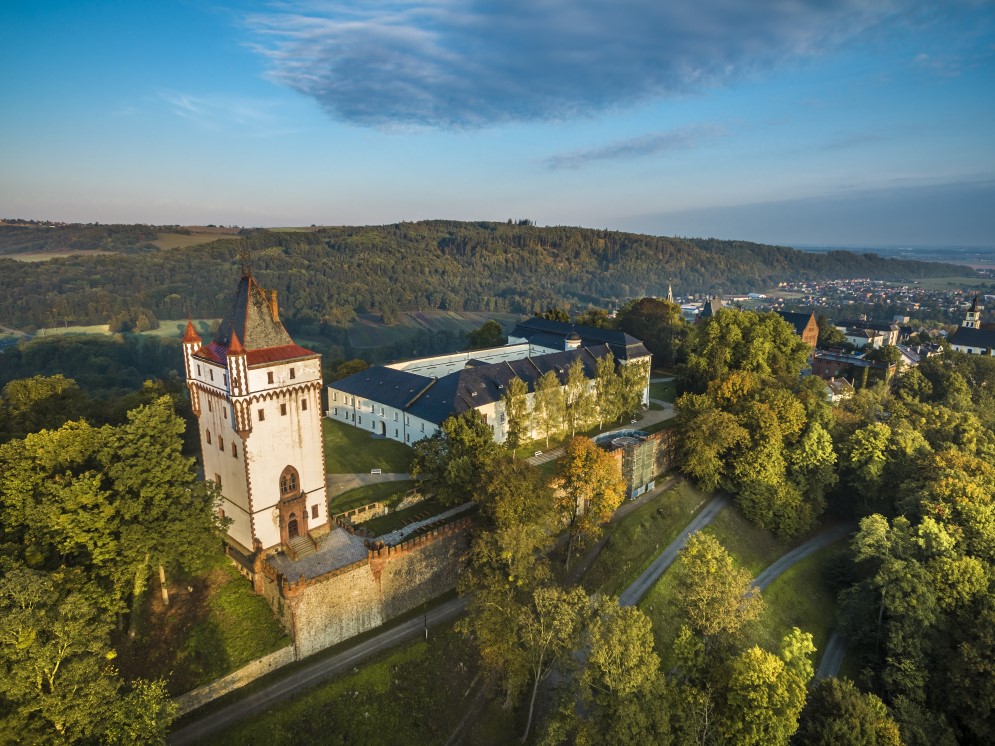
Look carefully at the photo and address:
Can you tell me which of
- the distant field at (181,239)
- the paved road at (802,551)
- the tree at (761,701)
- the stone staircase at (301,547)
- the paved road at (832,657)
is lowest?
the paved road at (832,657)

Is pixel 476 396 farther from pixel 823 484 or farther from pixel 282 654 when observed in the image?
pixel 823 484

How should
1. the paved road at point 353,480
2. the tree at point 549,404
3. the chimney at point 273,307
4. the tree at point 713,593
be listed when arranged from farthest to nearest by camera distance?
the tree at point 549,404
the paved road at point 353,480
the chimney at point 273,307
the tree at point 713,593

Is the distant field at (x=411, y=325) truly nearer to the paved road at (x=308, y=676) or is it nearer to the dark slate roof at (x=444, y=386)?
the dark slate roof at (x=444, y=386)

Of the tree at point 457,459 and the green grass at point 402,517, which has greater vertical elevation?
the tree at point 457,459

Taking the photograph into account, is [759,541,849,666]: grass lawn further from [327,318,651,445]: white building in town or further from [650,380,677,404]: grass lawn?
[650,380,677,404]: grass lawn

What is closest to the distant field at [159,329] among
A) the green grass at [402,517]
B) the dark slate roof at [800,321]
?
the green grass at [402,517]

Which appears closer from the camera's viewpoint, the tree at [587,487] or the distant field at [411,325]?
the tree at [587,487]

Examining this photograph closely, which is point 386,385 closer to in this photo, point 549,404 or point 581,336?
point 549,404

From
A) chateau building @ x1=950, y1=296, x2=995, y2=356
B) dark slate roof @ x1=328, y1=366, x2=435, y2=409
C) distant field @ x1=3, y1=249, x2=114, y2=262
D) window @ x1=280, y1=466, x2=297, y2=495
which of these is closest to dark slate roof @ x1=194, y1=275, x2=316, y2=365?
window @ x1=280, y1=466, x2=297, y2=495
